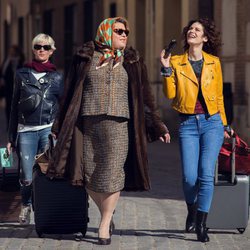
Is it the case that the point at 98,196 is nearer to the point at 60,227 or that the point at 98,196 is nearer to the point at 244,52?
the point at 60,227

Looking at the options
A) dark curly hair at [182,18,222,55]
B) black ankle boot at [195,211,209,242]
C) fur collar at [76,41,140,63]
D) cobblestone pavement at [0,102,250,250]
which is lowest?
cobblestone pavement at [0,102,250,250]

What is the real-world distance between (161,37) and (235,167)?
14.8 m

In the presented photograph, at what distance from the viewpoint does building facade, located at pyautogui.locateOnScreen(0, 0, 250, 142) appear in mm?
19172

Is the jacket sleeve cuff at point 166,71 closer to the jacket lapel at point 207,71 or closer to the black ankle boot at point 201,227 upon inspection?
the jacket lapel at point 207,71

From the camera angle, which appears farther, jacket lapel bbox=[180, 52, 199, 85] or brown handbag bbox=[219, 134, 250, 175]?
brown handbag bbox=[219, 134, 250, 175]

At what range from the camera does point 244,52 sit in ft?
62.9

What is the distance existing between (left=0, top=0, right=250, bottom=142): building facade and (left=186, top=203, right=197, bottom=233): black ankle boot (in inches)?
314

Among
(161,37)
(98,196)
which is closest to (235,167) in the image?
(98,196)

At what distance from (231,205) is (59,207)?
1352 millimetres

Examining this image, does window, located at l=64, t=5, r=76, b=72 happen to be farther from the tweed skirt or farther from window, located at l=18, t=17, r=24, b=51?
the tweed skirt

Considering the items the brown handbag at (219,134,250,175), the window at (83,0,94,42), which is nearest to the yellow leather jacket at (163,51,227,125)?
the brown handbag at (219,134,250,175)

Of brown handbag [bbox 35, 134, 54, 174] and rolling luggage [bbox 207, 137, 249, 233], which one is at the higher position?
brown handbag [bbox 35, 134, 54, 174]

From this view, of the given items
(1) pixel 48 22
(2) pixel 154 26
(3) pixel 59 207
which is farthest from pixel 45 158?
(1) pixel 48 22

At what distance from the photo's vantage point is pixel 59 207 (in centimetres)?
860
